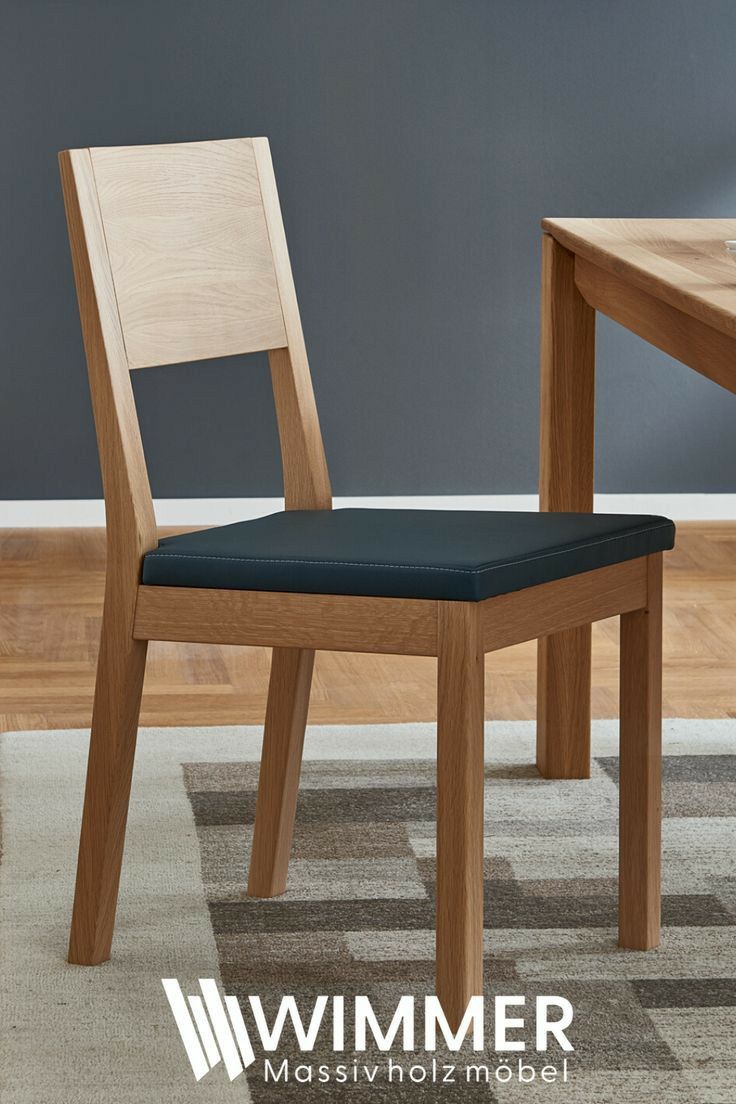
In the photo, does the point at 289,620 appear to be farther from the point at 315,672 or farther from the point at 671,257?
the point at 315,672

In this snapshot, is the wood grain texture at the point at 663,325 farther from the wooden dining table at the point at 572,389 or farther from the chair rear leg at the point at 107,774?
the chair rear leg at the point at 107,774

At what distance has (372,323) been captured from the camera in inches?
165

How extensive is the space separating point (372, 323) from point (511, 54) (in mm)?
772

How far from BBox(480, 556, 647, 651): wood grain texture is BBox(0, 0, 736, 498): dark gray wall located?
2675mm

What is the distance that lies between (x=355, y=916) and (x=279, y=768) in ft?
0.59

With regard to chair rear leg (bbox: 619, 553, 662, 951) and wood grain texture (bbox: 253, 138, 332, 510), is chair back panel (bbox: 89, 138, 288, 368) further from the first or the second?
chair rear leg (bbox: 619, 553, 662, 951)

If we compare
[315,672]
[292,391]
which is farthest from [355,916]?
[315,672]

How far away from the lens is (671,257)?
66.2 inches

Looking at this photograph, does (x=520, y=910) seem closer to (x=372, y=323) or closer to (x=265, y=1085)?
(x=265, y=1085)

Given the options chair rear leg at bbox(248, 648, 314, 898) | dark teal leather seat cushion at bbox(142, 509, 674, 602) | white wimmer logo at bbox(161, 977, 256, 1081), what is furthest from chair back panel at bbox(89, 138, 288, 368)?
white wimmer logo at bbox(161, 977, 256, 1081)

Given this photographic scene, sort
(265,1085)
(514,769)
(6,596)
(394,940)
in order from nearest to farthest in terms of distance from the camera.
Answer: (265,1085)
(394,940)
(514,769)
(6,596)

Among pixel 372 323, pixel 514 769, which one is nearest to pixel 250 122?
pixel 372 323

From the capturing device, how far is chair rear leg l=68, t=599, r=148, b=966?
1.52m

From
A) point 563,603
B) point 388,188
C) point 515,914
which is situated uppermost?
point 388,188
